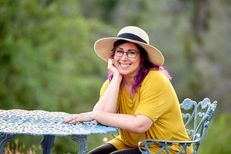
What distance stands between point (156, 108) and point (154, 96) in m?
0.08

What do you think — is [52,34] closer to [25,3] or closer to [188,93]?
[25,3]

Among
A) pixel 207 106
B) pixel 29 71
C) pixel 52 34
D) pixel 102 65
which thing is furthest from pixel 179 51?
pixel 207 106

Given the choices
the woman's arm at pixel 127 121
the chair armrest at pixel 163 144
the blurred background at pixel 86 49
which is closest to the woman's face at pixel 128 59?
the woman's arm at pixel 127 121

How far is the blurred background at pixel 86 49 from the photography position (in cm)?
1841

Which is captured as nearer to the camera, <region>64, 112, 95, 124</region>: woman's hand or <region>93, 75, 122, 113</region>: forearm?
<region>64, 112, 95, 124</region>: woman's hand

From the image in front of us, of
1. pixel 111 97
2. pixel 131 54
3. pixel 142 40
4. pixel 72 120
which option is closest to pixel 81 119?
pixel 72 120

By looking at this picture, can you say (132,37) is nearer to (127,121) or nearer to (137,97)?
(137,97)

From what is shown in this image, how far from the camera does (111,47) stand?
4.83 m

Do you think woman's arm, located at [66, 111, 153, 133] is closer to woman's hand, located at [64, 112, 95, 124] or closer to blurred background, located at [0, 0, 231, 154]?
woman's hand, located at [64, 112, 95, 124]

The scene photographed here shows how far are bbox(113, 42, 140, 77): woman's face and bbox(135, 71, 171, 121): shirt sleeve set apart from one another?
0.37 feet

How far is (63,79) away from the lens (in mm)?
20094

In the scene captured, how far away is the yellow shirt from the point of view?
4410 millimetres

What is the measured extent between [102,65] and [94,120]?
59.8ft

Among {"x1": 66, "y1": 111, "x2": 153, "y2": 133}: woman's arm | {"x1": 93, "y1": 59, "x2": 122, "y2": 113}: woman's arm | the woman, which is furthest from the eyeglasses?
{"x1": 66, "y1": 111, "x2": 153, "y2": 133}: woman's arm
